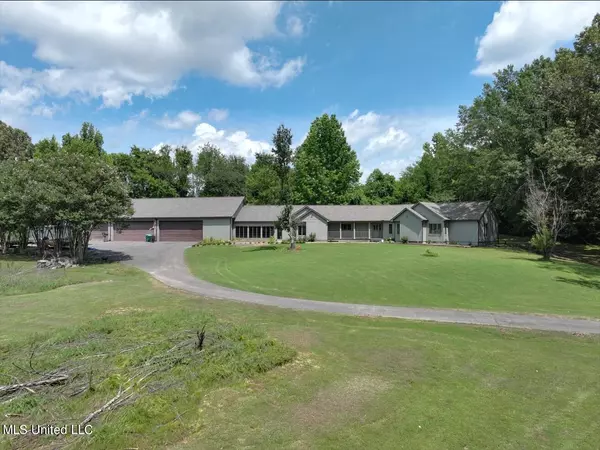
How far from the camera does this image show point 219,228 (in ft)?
154

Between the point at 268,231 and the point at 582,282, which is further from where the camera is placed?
the point at 268,231

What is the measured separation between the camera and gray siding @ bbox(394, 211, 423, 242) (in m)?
45.2

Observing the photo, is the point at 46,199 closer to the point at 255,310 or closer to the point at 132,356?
the point at 255,310

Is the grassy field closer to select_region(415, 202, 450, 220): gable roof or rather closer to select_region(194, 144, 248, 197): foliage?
select_region(415, 202, 450, 220): gable roof

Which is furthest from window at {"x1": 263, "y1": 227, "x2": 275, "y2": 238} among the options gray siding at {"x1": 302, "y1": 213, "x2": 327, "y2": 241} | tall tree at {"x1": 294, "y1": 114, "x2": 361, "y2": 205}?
tall tree at {"x1": 294, "y1": 114, "x2": 361, "y2": 205}

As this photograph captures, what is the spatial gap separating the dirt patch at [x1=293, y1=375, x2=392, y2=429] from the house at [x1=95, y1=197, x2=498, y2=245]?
131ft

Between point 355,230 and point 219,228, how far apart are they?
17.7 meters

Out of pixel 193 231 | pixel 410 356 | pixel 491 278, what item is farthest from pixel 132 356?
pixel 193 231

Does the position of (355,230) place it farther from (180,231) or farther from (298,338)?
(298,338)

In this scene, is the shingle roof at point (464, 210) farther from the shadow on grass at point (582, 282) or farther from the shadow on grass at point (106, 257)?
the shadow on grass at point (106, 257)

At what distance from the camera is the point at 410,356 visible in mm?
8609

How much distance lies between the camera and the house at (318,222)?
44.5m

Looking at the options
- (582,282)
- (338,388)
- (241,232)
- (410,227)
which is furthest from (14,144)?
(582,282)

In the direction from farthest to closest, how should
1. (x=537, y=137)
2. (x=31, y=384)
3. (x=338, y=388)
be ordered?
1. (x=537, y=137)
2. (x=338, y=388)
3. (x=31, y=384)
